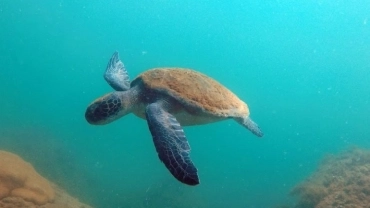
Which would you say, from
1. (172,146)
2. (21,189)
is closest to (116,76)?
(172,146)

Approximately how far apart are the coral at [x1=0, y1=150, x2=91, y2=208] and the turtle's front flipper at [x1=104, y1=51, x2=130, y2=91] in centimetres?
446

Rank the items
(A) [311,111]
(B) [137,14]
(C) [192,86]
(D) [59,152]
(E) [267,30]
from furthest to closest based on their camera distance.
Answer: (B) [137,14] → (E) [267,30] → (A) [311,111] → (D) [59,152] → (C) [192,86]

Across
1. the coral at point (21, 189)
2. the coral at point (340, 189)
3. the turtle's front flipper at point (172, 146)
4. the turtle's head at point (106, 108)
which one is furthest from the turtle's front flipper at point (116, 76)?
the coral at point (340, 189)

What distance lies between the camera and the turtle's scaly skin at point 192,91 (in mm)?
4848

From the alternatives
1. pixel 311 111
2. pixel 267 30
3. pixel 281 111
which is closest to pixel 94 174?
pixel 311 111

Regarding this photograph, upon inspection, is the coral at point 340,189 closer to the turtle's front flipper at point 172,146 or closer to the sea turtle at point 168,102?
the sea turtle at point 168,102

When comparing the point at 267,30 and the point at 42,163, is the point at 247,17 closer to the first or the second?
the point at 267,30

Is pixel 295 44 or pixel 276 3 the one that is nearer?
pixel 276 3

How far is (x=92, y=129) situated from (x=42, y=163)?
72.8ft

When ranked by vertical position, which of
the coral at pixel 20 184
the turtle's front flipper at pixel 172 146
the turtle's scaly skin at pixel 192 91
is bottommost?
the turtle's front flipper at pixel 172 146

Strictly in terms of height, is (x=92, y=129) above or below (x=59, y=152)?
above

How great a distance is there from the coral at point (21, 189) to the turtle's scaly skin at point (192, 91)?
4956 mm

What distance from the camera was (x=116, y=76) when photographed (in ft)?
19.5

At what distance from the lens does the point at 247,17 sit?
129 metres
